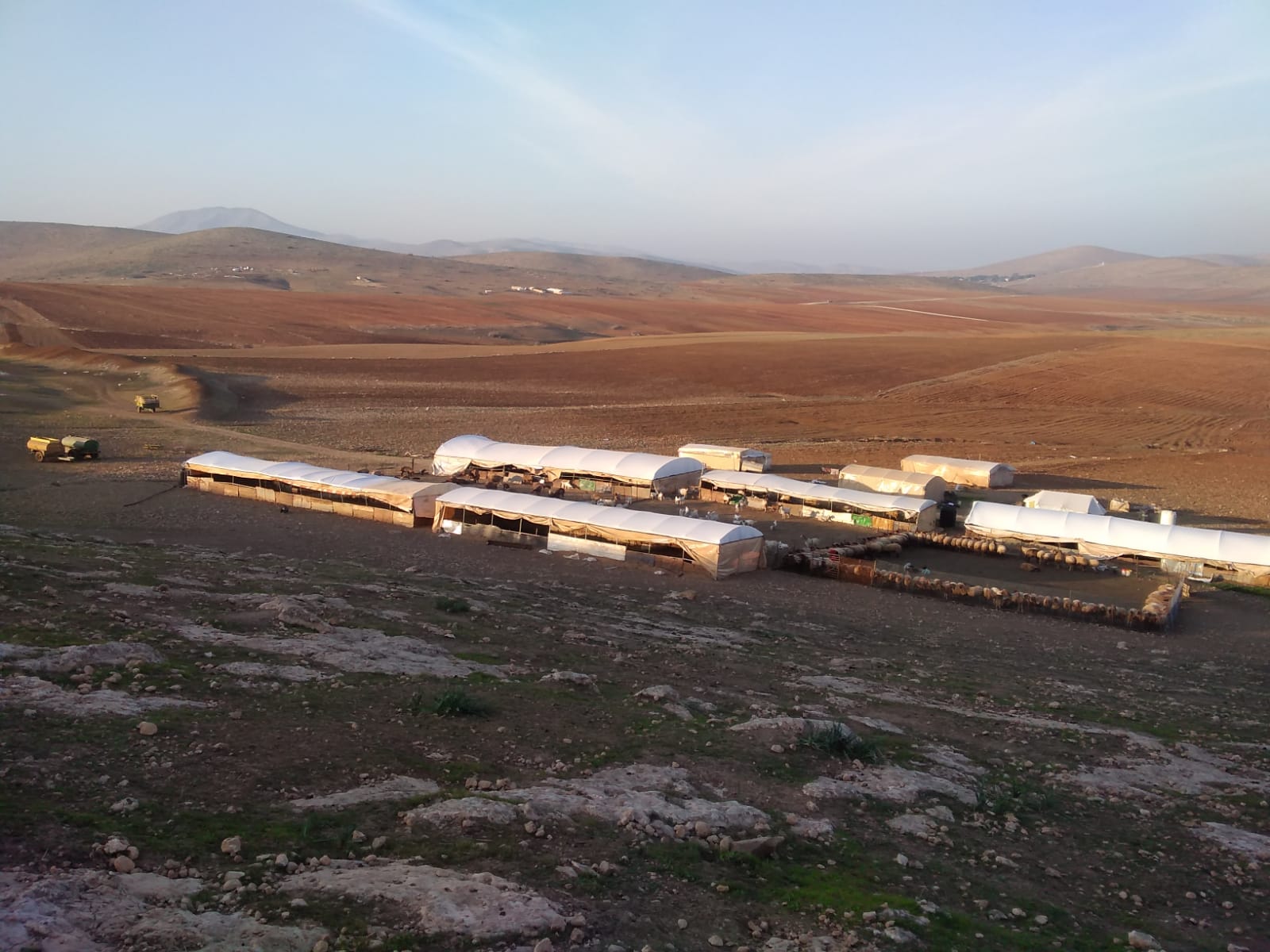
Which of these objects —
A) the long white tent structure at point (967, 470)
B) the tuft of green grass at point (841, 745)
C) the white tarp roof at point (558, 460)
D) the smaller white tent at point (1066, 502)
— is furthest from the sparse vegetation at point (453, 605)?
the long white tent structure at point (967, 470)

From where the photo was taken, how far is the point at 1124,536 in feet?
82.6

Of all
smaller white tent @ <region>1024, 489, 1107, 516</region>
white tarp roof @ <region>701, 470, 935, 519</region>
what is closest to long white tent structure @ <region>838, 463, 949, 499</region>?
white tarp roof @ <region>701, 470, 935, 519</region>

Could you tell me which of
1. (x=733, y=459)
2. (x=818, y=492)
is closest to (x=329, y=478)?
(x=733, y=459)

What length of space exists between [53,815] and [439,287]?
15534 cm

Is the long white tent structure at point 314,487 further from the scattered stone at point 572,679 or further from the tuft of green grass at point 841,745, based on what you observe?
the tuft of green grass at point 841,745

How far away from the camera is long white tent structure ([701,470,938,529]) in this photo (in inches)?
1104

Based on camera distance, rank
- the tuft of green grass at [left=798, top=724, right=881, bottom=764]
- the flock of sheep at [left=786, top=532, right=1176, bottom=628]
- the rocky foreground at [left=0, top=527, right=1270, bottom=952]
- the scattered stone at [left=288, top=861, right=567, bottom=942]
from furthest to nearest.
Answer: the flock of sheep at [left=786, top=532, right=1176, bottom=628], the tuft of green grass at [left=798, top=724, right=881, bottom=764], the rocky foreground at [left=0, top=527, right=1270, bottom=952], the scattered stone at [left=288, top=861, right=567, bottom=942]

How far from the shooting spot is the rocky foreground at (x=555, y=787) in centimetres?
606

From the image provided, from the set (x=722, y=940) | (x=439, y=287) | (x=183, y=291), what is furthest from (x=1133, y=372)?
(x=439, y=287)

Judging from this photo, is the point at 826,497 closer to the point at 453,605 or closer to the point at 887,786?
the point at 453,605

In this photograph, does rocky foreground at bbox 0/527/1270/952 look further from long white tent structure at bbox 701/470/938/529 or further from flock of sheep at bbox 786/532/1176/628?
long white tent structure at bbox 701/470/938/529

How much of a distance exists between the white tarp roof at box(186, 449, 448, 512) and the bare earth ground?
105 inches

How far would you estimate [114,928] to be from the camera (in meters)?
5.32

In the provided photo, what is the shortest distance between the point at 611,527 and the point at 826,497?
8871 millimetres
